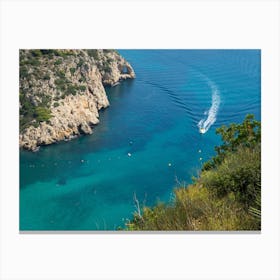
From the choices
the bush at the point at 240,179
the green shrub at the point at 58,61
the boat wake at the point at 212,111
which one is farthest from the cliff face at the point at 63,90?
the bush at the point at 240,179

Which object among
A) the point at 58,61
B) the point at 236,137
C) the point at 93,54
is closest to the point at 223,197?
the point at 236,137

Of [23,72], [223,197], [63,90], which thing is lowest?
[223,197]

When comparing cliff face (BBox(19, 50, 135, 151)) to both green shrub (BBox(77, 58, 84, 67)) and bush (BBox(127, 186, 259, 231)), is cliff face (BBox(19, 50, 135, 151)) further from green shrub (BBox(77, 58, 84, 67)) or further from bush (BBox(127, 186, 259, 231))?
bush (BBox(127, 186, 259, 231))

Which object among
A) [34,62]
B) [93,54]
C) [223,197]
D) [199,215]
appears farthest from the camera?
[93,54]

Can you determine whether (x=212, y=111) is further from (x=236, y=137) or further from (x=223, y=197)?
(x=223, y=197)

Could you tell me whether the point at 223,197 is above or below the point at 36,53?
below

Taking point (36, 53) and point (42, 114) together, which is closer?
point (36, 53)
